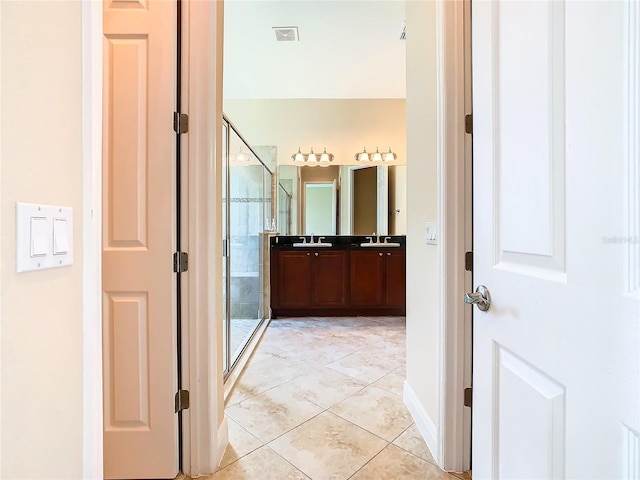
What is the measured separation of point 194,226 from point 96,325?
653 mm

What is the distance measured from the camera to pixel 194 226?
1.29 meters

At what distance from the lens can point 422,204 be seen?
1.59 meters

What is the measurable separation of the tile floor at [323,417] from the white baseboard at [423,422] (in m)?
0.03

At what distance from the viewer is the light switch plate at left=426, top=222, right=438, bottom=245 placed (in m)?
1.39

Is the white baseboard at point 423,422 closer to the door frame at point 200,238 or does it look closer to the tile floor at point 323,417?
the tile floor at point 323,417

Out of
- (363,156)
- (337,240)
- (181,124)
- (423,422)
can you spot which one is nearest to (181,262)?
(181,124)

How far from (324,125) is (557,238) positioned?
405 cm

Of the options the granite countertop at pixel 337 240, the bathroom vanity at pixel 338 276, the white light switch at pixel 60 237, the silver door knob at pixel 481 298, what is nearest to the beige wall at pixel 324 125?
the granite countertop at pixel 337 240

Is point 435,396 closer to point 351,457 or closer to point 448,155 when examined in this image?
point 351,457

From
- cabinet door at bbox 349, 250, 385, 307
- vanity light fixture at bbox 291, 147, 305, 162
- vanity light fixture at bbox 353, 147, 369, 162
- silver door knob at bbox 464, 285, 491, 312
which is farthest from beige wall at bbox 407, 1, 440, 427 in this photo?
Result: vanity light fixture at bbox 291, 147, 305, 162

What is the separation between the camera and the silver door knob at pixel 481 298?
762 millimetres

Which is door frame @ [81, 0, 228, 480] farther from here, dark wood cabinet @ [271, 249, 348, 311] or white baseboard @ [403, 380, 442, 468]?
dark wood cabinet @ [271, 249, 348, 311]

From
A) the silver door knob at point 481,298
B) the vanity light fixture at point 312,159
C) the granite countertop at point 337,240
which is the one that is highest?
the vanity light fixture at point 312,159

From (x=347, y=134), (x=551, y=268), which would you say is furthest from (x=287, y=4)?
(x=551, y=268)
